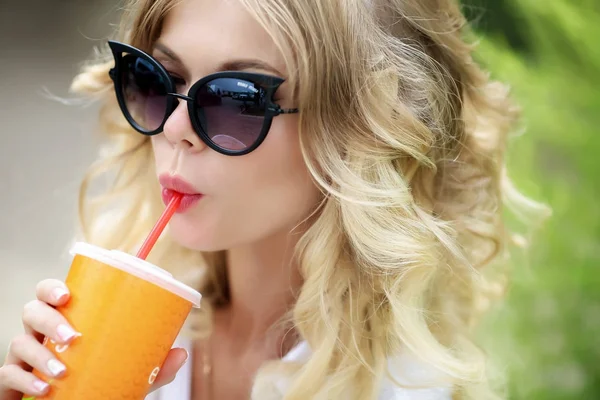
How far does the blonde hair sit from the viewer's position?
3.97 ft

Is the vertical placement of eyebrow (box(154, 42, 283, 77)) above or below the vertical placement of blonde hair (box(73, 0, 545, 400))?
above

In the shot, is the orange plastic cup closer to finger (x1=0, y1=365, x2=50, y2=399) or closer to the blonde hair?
finger (x1=0, y1=365, x2=50, y2=399)

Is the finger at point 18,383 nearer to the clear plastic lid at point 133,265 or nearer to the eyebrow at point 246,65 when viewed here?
the clear plastic lid at point 133,265

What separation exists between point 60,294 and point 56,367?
0.10 metres

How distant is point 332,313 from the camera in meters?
1.35

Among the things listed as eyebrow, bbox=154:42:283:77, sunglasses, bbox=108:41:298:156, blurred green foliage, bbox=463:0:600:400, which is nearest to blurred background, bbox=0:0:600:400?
blurred green foliage, bbox=463:0:600:400

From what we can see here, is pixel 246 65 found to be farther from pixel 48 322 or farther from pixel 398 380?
pixel 398 380

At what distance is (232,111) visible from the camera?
1.16 metres

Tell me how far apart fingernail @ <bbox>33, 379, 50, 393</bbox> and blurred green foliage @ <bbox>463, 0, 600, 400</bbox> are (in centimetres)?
147

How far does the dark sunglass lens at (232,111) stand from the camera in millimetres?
1144

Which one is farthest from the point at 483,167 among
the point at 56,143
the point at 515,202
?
the point at 56,143

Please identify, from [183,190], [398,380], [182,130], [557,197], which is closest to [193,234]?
[183,190]

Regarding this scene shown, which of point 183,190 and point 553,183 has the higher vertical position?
point 183,190

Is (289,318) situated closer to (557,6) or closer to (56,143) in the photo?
(557,6)
